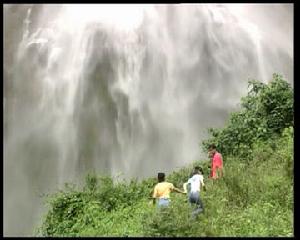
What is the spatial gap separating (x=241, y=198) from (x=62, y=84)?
11944 millimetres

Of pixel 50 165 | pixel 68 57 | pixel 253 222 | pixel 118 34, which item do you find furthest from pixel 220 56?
pixel 253 222

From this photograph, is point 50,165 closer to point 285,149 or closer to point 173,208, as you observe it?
point 285,149

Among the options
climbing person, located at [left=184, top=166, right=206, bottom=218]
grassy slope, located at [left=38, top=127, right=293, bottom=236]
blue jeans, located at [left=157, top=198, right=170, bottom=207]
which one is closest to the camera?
grassy slope, located at [left=38, top=127, right=293, bottom=236]

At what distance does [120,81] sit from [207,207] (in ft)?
38.9

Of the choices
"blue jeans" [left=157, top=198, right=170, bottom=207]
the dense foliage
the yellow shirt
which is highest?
the dense foliage

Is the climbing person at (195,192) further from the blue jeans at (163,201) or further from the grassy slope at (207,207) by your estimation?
the blue jeans at (163,201)

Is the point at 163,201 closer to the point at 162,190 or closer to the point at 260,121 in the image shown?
the point at 162,190

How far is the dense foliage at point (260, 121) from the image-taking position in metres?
15.0

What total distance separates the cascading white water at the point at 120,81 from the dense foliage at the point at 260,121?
4.30 meters

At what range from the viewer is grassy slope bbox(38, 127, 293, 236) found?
8.64 metres

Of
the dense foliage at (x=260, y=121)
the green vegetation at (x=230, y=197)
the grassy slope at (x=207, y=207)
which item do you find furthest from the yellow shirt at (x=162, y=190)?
the dense foliage at (x=260, y=121)

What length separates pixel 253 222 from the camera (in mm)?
8977

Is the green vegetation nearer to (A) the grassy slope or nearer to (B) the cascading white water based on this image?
(A) the grassy slope

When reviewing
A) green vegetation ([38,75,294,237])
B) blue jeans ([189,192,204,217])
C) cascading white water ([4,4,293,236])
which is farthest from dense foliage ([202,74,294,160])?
blue jeans ([189,192,204,217])
